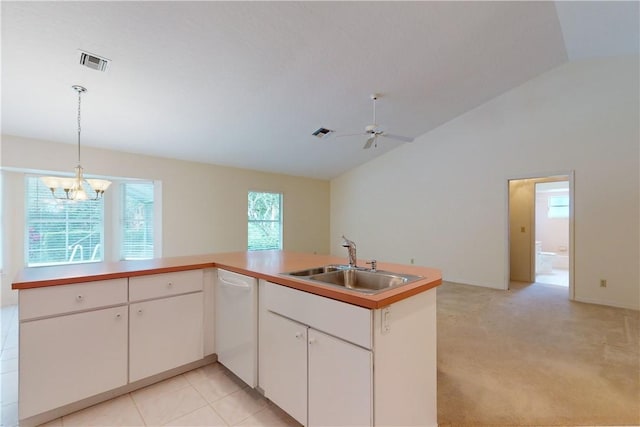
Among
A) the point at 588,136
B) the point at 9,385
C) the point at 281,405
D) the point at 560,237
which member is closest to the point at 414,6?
the point at 281,405

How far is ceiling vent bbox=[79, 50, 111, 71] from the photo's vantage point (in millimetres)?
2363

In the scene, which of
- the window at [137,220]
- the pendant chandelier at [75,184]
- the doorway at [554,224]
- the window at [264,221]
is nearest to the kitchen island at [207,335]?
the pendant chandelier at [75,184]

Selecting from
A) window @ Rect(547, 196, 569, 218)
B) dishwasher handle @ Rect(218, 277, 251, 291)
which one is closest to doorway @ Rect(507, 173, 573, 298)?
window @ Rect(547, 196, 569, 218)

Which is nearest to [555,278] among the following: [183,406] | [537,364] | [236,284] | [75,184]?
[537,364]

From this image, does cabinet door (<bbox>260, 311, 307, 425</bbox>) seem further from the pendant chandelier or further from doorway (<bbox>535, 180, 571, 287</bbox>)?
doorway (<bbox>535, 180, 571, 287</bbox>)

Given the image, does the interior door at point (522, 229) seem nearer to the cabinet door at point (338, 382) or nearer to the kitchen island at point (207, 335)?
the kitchen island at point (207, 335)

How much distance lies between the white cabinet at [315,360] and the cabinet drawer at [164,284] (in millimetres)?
691

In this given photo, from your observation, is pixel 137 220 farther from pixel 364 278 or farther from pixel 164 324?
pixel 364 278

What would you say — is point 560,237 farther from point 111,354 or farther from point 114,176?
point 114,176

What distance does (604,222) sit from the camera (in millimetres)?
4016

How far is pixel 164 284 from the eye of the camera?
6.68ft

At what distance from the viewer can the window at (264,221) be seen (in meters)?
6.07

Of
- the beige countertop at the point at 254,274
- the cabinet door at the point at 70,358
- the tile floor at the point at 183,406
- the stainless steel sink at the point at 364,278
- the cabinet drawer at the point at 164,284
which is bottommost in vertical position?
the tile floor at the point at 183,406

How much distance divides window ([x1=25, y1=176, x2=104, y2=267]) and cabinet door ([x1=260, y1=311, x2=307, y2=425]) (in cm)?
442
